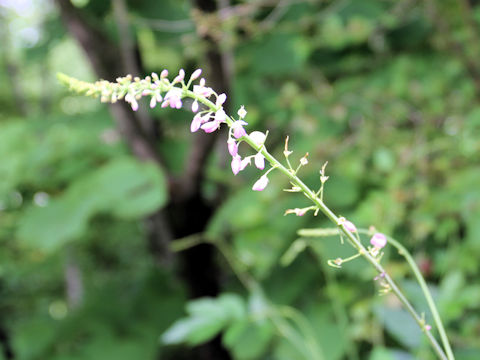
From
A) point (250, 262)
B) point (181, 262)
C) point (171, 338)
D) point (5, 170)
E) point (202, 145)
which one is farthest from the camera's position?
point (181, 262)

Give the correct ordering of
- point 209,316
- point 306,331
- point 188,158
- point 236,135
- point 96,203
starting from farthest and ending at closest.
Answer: point 188,158 → point 96,203 → point 306,331 → point 209,316 → point 236,135

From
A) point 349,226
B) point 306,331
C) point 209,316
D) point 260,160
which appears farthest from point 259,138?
point 306,331

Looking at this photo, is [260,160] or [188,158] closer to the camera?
[260,160]

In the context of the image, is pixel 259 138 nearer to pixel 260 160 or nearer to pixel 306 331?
pixel 260 160

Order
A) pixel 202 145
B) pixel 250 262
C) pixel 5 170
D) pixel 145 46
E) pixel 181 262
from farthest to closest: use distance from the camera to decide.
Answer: pixel 145 46, pixel 181 262, pixel 202 145, pixel 5 170, pixel 250 262

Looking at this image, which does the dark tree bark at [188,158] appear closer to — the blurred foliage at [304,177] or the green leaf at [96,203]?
the blurred foliage at [304,177]

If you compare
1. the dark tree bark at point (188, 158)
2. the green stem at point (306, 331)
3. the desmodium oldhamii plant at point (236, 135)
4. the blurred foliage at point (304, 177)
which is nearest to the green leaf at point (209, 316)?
the blurred foliage at point (304, 177)

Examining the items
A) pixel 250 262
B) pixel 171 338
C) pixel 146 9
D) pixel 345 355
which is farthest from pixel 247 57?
pixel 171 338

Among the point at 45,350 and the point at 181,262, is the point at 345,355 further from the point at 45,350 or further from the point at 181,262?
the point at 45,350
